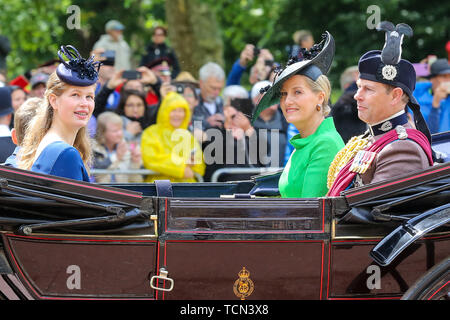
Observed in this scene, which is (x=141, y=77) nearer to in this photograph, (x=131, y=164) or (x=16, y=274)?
(x=131, y=164)

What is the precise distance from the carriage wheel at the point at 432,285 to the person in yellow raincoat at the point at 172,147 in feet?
12.0

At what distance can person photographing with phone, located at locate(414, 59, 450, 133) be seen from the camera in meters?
7.55

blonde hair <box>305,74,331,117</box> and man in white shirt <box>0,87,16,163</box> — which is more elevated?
man in white shirt <box>0,87,16,163</box>

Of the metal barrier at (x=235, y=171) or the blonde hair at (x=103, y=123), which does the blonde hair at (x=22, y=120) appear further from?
the metal barrier at (x=235, y=171)

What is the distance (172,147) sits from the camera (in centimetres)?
687

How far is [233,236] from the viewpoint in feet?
11.0

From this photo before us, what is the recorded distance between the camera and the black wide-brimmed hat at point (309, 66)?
3.94 metres

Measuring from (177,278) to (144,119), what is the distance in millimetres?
4264

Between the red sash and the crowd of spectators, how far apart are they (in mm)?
2986

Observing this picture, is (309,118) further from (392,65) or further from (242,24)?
(242,24)

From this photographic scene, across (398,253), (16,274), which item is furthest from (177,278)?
(398,253)

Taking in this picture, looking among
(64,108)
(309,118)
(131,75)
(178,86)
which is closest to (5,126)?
(131,75)

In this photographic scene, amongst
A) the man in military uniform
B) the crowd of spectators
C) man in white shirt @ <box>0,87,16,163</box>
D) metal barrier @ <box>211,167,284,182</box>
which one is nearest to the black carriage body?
the man in military uniform

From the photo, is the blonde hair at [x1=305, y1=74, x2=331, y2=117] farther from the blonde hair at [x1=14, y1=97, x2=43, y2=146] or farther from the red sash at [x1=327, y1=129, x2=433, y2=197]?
the blonde hair at [x1=14, y1=97, x2=43, y2=146]
